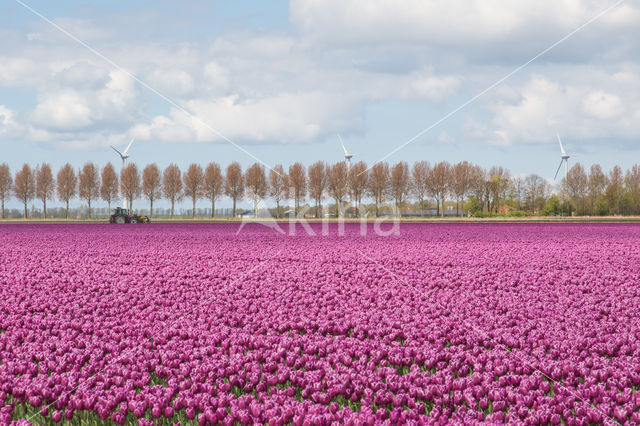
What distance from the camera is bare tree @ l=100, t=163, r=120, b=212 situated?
95.9 m

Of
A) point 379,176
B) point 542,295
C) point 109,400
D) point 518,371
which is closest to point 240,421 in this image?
point 109,400

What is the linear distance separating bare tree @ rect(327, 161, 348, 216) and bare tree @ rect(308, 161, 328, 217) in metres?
1.27

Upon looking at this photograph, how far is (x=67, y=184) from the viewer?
96.7 m

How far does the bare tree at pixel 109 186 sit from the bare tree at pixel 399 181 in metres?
52.0

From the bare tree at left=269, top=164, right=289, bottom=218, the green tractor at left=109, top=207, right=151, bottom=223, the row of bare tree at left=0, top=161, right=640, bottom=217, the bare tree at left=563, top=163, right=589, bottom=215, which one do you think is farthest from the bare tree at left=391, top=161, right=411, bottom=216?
the green tractor at left=109, top=207, right=151, bottom=223

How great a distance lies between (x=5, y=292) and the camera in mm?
10656

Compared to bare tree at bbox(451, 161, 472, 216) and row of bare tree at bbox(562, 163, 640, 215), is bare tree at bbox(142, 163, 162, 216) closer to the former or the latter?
bare tree at bbox(451, 161, 472, 216)

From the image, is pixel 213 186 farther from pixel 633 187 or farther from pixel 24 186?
pixel 633 187

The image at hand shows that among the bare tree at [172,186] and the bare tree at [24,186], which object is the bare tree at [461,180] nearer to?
the bare tree at [172,186]

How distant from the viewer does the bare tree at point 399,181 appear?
93438mm

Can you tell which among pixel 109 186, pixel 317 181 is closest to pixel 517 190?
pixel 317 181

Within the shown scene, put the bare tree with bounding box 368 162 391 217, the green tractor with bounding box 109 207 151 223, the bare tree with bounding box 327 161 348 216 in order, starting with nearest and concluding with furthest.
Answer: the green tractor with bounding box 109 207 151 223, the bare tree with bounding box 327 161 348 216, the bare tree with bounding box 368 162 391 217

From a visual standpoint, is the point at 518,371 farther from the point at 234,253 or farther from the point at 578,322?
the point at 234,253

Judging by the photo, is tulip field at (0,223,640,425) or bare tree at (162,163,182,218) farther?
bare tree at (162,163,182,218)
